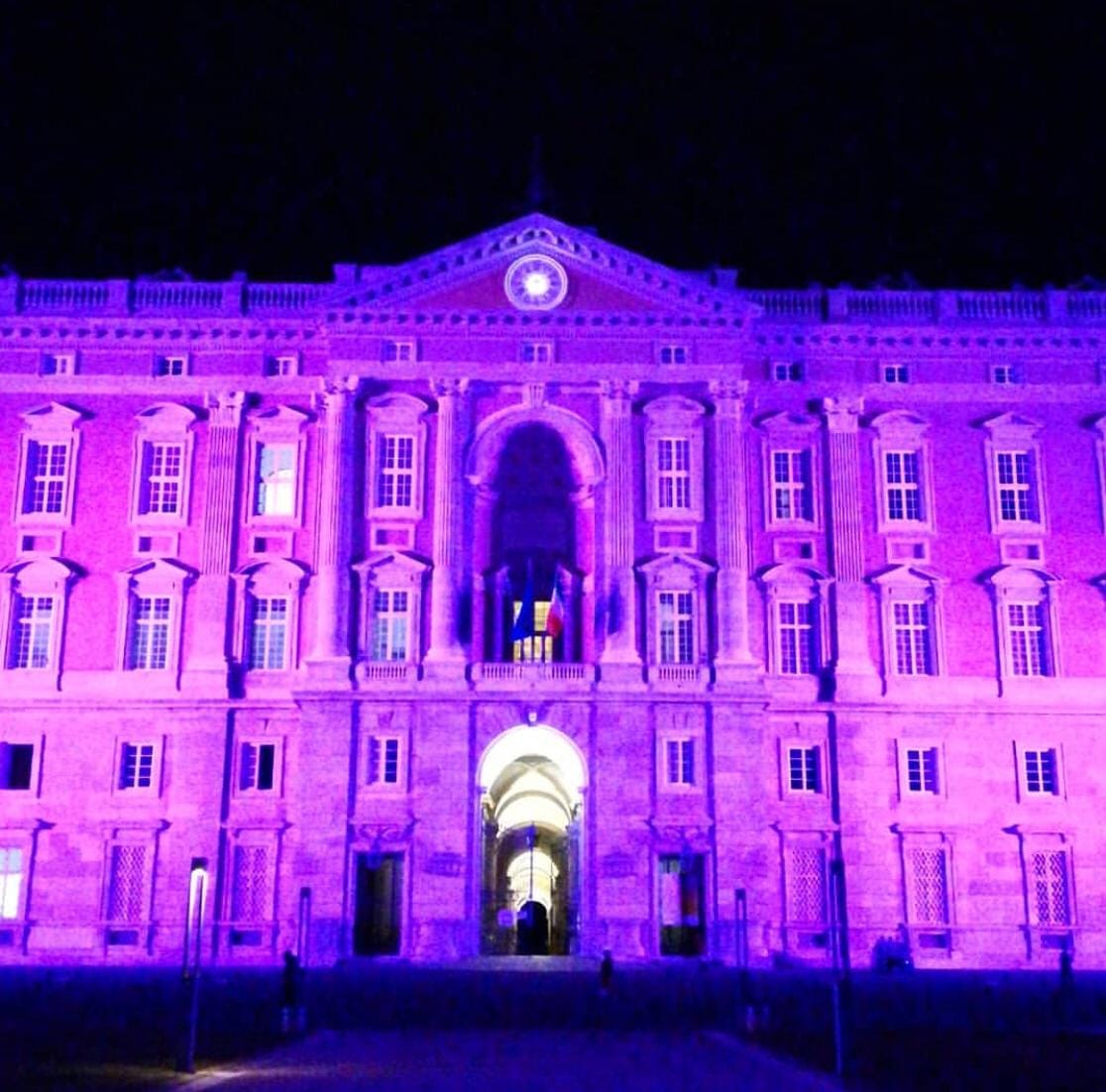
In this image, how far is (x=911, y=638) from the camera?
2196 inches

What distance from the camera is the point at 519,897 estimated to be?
7906 centimetres

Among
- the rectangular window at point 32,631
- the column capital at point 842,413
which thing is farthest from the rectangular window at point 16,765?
the column capital at point 842,413

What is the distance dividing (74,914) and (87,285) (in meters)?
23.3

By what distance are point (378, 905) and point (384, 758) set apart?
16.2 ft

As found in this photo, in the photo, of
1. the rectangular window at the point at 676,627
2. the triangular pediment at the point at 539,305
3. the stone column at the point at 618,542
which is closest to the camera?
the stone column at the point at 618,542

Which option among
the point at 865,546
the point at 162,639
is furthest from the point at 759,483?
the point at 162,639

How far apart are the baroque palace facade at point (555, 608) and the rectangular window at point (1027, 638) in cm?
10

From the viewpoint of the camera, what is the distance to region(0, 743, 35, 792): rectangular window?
5372cm

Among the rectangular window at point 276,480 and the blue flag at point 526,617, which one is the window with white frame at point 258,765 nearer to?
the rectangular window at point 276,480

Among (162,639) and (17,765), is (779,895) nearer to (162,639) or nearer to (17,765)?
(162,639)

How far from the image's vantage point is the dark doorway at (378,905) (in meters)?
51.1

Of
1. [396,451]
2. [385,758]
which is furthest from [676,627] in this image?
[396,451]

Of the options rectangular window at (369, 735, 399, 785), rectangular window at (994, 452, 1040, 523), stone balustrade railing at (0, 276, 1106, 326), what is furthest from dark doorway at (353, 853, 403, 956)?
rectangular window at (994, 452, 1040, 523)

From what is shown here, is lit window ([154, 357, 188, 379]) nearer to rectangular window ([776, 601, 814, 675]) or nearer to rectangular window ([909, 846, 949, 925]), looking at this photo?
rectangular window ([776, 601, 814, 675])
